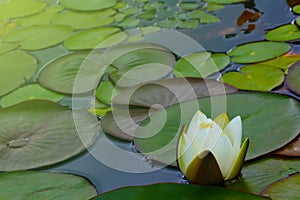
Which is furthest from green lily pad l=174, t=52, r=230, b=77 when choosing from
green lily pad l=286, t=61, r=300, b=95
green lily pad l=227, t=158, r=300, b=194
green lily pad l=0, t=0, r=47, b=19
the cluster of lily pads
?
green lily pad l=0, t=0, r=47, b=19

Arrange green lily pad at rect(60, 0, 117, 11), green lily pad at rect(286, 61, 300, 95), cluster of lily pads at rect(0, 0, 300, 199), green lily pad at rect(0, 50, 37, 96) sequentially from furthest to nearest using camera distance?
1. green lily pad at rect(60, 0, 117, 11)
2. green lily pad at rect(0, 50, 37, 96)
3. green lily pad at rect(286, 61, 300, 95)
4. cluster of lily pads at rect(0, 0, 300, 199)

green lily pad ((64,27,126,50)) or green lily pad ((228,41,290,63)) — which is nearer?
green lily pad ((228,41,290,63))

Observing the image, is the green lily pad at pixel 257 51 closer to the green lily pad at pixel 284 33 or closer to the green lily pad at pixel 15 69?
the green lily pad at pixel 284 33

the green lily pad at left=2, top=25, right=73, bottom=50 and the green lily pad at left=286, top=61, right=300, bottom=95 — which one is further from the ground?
the green lily pad at left=2, top=25, right=73, bottom=50

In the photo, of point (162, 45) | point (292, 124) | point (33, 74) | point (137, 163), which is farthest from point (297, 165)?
point (33, 74)

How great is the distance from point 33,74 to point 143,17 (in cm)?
52

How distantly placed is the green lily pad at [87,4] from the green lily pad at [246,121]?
0.92 meters

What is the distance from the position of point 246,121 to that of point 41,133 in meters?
0.46

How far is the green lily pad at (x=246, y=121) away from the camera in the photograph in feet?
2.81

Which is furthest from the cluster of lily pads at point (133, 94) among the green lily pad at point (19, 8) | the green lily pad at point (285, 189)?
the green lily pad at point (19, 8)

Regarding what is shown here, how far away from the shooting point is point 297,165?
0.81m

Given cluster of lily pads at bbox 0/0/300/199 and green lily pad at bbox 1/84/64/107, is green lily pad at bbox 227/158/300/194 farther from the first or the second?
green lily pad at bbox 1/84/64/107

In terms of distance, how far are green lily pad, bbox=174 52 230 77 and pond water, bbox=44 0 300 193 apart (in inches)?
1.6

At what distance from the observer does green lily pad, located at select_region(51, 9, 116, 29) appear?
1.63 m
